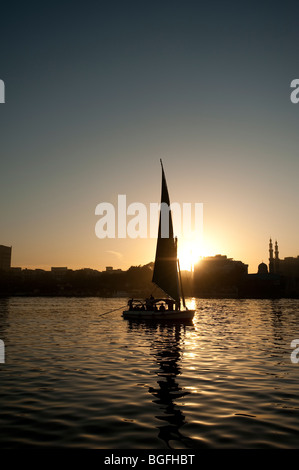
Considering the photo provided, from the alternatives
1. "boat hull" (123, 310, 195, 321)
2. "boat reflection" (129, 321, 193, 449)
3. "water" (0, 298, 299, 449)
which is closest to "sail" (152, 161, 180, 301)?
"boat hull" (123, 310, 195, 321)

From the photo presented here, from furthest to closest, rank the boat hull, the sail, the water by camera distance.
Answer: the sail
the boat hull
the water

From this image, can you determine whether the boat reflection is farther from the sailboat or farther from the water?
the sailboat

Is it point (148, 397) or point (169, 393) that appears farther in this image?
point (169, 393)

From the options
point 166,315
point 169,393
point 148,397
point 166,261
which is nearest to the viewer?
point 148,397

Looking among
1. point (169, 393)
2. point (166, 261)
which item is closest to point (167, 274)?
point (166, 261)

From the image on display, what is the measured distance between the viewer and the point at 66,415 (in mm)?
13086

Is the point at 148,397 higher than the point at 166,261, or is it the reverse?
the point at 166,261

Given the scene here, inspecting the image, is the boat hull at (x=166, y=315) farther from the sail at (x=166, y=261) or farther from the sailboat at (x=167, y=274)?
the sail at (x=166, y=261)

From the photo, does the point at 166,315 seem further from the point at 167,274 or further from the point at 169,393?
the point at 169,393

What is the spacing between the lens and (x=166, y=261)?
50312 millimetres

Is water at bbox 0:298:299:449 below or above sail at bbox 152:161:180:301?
below

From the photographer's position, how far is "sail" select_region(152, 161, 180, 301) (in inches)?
1953
